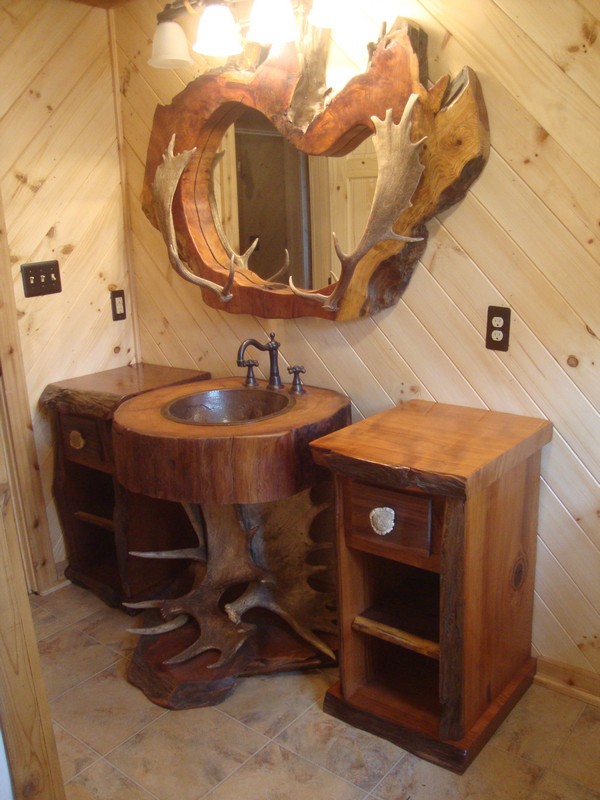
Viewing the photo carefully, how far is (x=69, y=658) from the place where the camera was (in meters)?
2.26

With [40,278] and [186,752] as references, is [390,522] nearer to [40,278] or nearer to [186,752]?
[186,752]

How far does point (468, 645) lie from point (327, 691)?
488 millimetres

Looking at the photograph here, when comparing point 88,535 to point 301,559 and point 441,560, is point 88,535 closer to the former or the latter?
point 301,559

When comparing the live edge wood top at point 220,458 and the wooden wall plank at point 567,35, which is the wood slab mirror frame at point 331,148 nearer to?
the wooden wall plank at point 567,35

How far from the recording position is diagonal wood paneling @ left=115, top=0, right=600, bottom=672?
67.5 inches

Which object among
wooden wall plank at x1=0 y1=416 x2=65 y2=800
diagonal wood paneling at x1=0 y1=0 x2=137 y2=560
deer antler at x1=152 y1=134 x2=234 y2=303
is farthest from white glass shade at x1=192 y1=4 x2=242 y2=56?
wooden wall plank at x1=0 y1=416 x2=65 y2=800

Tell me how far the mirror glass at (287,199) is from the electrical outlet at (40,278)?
0.62 metres

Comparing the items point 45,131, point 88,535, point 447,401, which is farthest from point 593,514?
point 45,131

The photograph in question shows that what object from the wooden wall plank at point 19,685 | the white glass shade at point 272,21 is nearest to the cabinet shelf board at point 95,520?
the wooden wall plank at point 19,685

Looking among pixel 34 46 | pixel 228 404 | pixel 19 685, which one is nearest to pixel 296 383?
pixel 228 404

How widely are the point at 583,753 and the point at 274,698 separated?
0.81 m

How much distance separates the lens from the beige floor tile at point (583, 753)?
1738 mm

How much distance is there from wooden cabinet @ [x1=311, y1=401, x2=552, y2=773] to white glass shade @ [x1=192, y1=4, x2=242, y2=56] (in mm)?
1129

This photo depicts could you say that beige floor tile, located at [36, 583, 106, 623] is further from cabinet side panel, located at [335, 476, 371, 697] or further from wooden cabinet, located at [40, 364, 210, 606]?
cabinet side panel, located at [335, 476, 371, 697]
